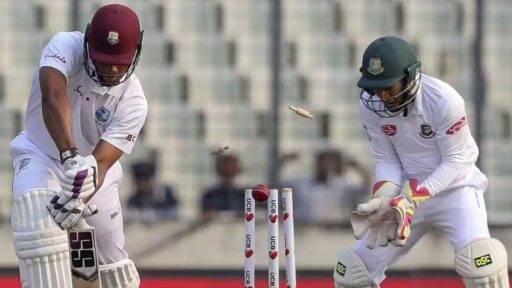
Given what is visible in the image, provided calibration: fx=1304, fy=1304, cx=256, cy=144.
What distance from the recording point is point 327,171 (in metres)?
8.89

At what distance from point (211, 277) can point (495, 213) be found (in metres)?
1.95

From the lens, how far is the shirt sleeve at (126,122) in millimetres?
5195

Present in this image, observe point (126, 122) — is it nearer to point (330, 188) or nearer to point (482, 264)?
point (482, 264)

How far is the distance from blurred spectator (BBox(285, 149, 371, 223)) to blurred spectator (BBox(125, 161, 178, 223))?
0.83m

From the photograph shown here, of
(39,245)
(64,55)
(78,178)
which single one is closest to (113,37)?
(64,55)

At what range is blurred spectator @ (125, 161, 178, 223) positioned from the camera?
877 cm

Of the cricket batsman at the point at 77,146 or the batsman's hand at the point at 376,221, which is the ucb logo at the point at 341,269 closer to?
the batsman's hand at the point at 376,221

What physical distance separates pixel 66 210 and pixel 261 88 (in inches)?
172

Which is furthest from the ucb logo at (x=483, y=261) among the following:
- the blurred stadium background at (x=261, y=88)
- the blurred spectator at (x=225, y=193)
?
the blurred spectator at (x=225, y=193)

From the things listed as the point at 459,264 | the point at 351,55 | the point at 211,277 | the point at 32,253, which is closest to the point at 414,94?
the point at 459,264

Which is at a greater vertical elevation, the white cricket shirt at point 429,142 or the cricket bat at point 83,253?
the white cricket shirt at point 429,142

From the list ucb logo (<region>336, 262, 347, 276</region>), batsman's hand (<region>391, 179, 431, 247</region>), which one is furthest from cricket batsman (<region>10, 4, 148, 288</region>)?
batsman's hand (<region>391, 179, 431, 247</region>)

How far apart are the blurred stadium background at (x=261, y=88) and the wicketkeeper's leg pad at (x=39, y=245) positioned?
3342 mm

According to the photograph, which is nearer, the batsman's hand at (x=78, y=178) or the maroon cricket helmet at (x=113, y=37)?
the batsman's hand at (x=78, y=178)
